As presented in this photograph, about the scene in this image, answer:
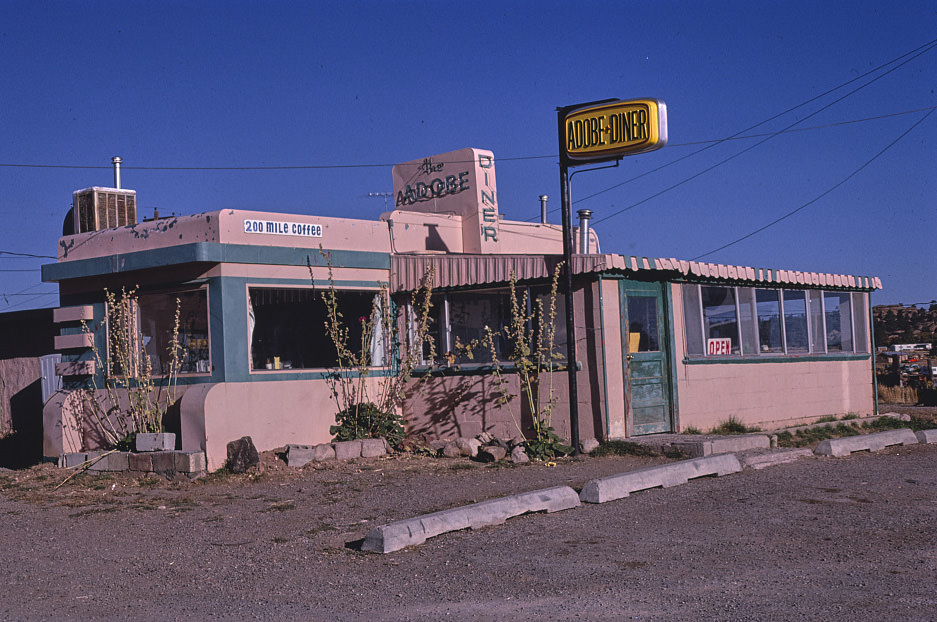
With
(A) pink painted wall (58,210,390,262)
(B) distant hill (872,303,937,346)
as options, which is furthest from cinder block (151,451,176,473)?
(B) distant hill (872,303,937,346)

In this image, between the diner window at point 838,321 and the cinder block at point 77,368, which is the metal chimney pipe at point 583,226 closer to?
the diner window at point 838,321

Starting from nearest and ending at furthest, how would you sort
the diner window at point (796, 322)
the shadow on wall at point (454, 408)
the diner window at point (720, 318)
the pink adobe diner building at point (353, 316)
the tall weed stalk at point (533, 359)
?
the pink adobe diner building at point (353, 316)
the tall weed stalk at point (533, 359)
the shadow on wall at point (454, 408)
the diner window at point (720, 318)
the diner window at point (796, 322)

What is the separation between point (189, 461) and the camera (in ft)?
36.4

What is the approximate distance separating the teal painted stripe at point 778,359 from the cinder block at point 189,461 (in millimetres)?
6792

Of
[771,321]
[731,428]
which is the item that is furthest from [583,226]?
[731,428]

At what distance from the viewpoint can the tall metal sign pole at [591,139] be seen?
39.2ft

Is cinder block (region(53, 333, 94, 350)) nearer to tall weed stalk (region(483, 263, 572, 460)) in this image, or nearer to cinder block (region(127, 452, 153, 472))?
cinder block (region(127, 452, 153, 472))

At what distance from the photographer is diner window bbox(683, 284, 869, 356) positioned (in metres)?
13.9

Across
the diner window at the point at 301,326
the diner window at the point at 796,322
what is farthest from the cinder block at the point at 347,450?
the diner window at the point at 796,322

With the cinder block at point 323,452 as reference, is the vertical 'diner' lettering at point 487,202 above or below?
above

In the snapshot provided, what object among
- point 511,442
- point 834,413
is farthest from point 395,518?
point 834,413

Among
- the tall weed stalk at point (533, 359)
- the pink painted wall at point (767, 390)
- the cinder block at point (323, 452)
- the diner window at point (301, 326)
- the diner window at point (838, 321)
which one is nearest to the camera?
the cinder block at point (323, 452)

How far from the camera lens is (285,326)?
12.8 meters

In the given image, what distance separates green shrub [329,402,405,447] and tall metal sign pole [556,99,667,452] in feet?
8.27
